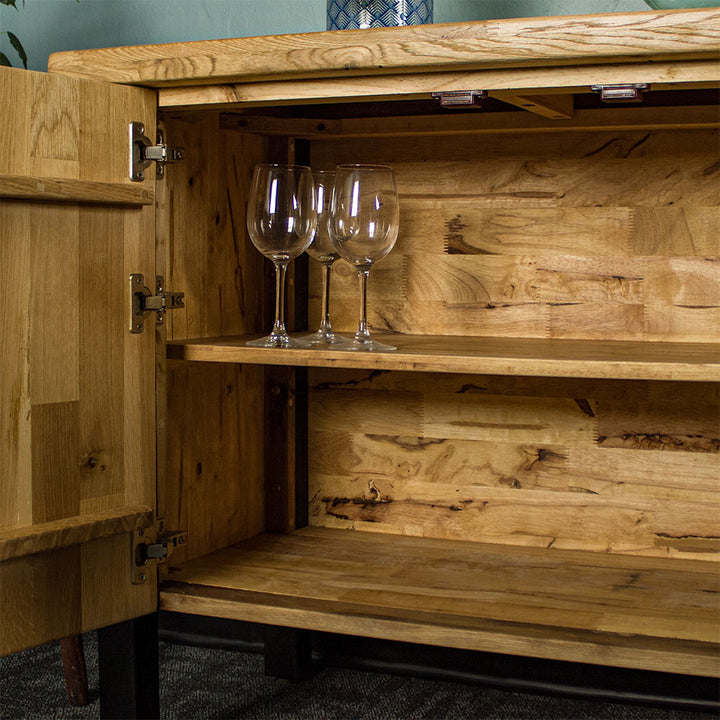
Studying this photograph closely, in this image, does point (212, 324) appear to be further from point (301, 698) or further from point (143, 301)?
point (301, 698)

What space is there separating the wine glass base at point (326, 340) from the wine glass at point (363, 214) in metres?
0.02

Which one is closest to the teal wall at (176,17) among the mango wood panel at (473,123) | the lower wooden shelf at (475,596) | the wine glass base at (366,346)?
the mango wood panel at (473,123)

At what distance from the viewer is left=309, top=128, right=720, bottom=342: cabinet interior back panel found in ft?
4.97

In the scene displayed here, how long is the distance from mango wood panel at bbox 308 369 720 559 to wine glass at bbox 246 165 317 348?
34cm

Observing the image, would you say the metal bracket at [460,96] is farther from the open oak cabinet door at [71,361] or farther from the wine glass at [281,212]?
the open oak cabinet door at [71,361]

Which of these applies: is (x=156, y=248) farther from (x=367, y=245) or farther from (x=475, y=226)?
(x=475, y=226)

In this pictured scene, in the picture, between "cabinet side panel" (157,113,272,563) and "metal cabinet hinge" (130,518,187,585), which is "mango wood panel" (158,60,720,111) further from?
"metal cabinet hinge" (130,518,187,585)

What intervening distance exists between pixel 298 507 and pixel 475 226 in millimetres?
554

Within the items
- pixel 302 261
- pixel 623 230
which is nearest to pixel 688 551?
pixel 623 230

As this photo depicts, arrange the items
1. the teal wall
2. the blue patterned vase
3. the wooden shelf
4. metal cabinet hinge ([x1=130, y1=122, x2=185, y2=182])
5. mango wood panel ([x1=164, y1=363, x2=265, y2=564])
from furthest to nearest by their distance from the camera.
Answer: the teal wall, mango wood panel ([x1=164, y1=363, x2=265, y2=564]), the blue patterned vase, metal cabinet hinge ([x1=130, y1=122, x2=185, y2=182]), the wooden shelf

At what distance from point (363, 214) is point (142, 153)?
298 millimetres

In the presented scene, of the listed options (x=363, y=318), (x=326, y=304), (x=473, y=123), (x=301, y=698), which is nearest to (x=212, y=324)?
(x=326, y=304)

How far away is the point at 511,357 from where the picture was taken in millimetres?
1249

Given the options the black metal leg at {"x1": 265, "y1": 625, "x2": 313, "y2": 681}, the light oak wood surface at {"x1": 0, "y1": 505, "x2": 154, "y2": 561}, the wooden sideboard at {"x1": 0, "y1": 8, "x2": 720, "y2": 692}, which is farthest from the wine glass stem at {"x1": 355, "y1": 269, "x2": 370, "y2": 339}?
the black metal leg at {"x1": 265, "y1": 625, "x2": 313, "y2": 681}
